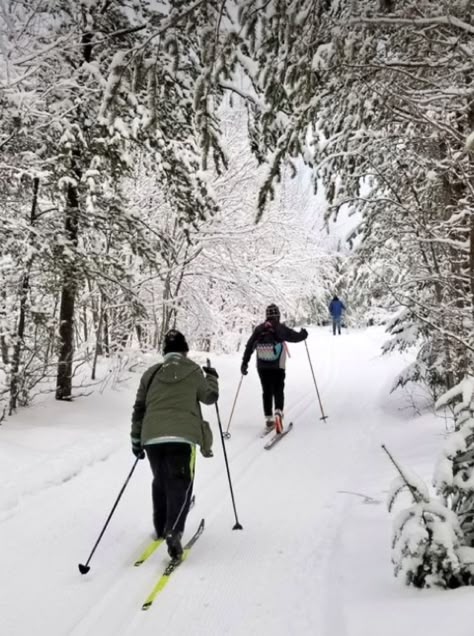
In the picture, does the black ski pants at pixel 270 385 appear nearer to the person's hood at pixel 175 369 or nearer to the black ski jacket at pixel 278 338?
the black ski jacket at pixel 278 338

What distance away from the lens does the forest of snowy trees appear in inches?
149

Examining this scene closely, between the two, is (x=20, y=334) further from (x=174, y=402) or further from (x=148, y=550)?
(x=148, y=550)

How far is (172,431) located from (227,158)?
247 cm

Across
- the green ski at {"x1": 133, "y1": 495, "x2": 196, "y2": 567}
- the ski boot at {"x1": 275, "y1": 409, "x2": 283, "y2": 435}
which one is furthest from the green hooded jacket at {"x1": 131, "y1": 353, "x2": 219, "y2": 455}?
the ski boot at {"x1": 275, "y1": 409, "x2": 283, "y2": 435}

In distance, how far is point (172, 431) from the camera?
4574mm

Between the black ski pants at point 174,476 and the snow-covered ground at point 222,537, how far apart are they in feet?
1.17

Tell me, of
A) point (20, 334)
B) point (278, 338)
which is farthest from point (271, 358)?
point (20, 334)

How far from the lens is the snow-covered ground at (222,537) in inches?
135

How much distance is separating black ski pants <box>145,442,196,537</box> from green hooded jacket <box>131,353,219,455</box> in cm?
12

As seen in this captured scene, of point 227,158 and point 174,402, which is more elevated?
point 227,158

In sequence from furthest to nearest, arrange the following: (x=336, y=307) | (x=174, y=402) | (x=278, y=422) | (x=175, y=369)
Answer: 1. (x=336, y=307)
2. (x=278, y=422)
3. (x=175, y=369)
4. (x=174, y=402)

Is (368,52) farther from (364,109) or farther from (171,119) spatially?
(171,119)

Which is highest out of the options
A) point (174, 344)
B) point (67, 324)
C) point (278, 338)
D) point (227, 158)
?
point (227, 158)

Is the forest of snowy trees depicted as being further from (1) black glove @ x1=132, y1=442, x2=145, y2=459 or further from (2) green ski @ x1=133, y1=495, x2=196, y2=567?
(1) black glove @ x1=132, y1=442, x2=145, y2=459
